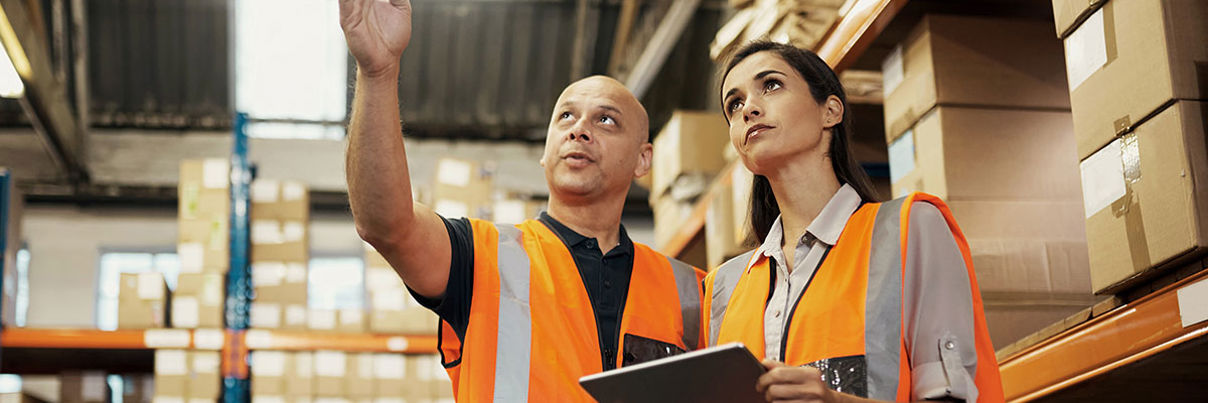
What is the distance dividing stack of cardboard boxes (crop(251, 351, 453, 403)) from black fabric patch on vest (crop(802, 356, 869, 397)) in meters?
5.13

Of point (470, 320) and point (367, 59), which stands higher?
point (367, 59)

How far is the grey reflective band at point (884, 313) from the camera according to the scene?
173 centimetres

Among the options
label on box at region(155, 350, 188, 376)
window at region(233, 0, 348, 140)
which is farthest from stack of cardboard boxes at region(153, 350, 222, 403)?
window at region(233, 0, 348, 140)

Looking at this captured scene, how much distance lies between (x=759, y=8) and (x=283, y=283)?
13.2ft

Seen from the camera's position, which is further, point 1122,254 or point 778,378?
point 1122,254

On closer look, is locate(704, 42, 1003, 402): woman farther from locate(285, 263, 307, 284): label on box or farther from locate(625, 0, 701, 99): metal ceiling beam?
locate(625, 0, 701, 99): metal ceiling beam

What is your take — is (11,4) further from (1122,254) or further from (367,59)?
(1122,254)

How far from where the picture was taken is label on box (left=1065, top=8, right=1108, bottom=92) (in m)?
2.08

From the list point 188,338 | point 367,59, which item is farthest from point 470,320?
point 188,338

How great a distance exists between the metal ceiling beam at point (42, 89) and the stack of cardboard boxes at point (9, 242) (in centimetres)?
75

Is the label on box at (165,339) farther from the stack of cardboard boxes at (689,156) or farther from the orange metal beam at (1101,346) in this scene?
the orange metal beam at (1101,346)

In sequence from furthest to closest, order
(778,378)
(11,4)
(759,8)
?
(11,4) < (759,8) < (778,378)

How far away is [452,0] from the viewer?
9.97 metres

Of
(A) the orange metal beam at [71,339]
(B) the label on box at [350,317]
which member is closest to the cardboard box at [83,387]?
(A) the orange metal beam at [71,339]
